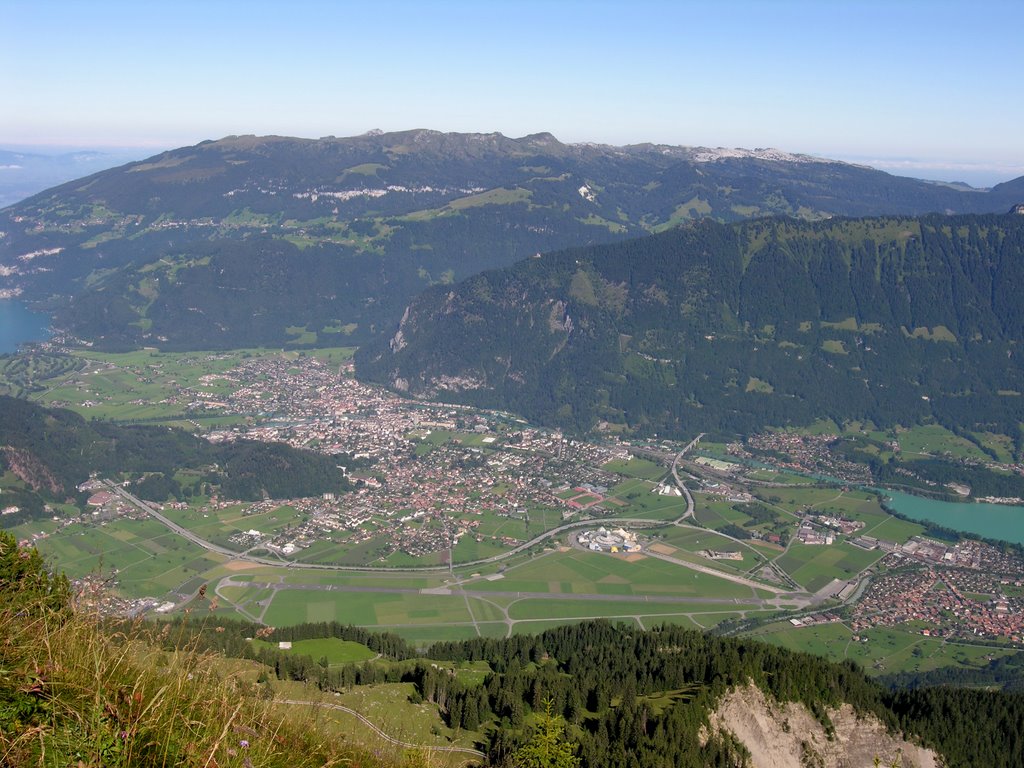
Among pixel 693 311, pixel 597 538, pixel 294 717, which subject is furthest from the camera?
pixel 693 311

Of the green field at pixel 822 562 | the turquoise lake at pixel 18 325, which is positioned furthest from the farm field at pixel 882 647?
the turquoise lake at pixel 18 325

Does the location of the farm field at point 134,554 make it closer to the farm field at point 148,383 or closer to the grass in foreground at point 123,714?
the farm field at point 148,383

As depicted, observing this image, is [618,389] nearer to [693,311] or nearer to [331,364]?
[693,311]

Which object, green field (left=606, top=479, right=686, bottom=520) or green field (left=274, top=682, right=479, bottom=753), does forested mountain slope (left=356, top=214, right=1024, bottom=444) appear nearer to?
green field (left=606, top=479, right=686, bottom=520)

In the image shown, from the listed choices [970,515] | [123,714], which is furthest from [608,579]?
[123,714]

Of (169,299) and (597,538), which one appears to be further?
(169,299)

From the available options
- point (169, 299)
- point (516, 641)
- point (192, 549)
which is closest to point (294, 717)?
point (516, 641)

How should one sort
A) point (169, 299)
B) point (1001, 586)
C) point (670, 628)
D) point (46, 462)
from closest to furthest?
point (670, 628)
point (1001, 586)
point (46, 462)
point (169, 299)

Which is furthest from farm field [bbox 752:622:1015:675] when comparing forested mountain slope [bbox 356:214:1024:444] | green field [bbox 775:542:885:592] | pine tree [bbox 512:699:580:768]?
forested mountain slope [bbox 356:214:1024:444]
